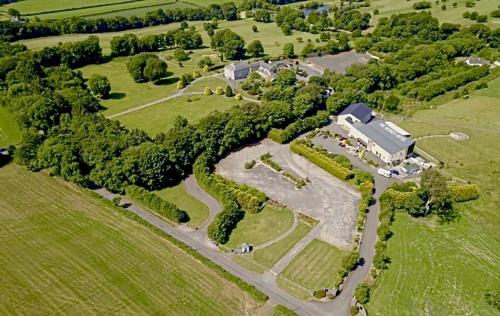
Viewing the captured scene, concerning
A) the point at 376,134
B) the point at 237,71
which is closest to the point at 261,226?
the point at 376,134

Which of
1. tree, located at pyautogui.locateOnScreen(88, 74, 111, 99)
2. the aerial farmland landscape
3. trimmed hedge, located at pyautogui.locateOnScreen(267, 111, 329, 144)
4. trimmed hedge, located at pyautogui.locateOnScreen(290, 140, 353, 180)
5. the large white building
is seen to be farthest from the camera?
tree, located at pyautogui.locateOnScreen(88, 74, 111, 99)

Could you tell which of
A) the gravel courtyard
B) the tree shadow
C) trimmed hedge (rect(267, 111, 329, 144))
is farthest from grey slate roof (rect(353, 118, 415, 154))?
the tree shadow

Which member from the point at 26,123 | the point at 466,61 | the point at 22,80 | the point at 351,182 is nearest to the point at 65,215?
the point at 26,123

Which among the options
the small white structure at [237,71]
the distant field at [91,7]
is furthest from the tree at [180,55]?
the distant field at [91,7]

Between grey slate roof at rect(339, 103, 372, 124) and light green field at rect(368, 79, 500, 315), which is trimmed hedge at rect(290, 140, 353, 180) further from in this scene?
grey slate roof at rect(339, 103, 372, 124)

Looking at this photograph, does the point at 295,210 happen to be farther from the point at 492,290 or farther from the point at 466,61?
the point at 466,61

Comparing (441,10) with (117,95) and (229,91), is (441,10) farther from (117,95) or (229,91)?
(117,95)
